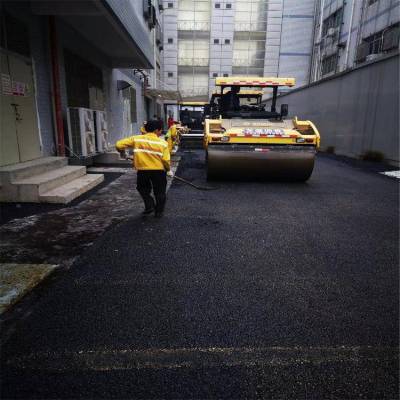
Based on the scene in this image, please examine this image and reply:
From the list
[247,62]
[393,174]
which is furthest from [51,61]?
[247,62]

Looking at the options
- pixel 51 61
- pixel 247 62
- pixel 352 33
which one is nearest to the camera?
pixel 51 61

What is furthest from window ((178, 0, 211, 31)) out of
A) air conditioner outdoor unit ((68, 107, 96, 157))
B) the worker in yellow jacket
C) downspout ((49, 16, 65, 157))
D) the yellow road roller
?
the worker in yellow jacket

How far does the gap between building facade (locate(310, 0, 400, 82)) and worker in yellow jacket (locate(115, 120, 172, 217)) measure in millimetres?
11422

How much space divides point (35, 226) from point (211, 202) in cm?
287

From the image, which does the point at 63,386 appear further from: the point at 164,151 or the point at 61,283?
the point at 164,151

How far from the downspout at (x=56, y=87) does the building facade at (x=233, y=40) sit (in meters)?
25.4

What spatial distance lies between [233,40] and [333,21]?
10.8 metres

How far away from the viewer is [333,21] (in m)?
25.1

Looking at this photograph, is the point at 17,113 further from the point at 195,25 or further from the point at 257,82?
the point at 195,25

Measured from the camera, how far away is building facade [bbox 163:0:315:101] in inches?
1249

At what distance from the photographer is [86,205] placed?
5379 mm

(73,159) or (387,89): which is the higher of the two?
(387,89)

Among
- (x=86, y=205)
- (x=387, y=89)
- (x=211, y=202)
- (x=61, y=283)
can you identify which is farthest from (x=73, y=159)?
(x=387, y=89)

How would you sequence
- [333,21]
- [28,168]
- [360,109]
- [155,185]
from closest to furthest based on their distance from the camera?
[155,185] → [28,168] → [360,109] → [333,21]
